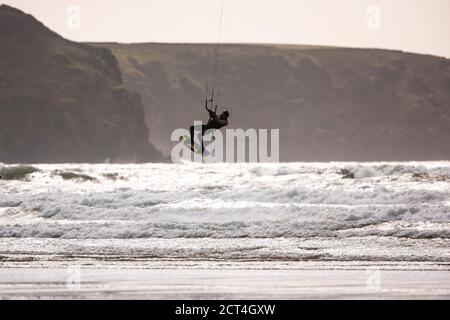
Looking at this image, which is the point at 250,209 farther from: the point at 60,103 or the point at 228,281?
the point at 60,103

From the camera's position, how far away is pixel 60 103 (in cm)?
→ 16175

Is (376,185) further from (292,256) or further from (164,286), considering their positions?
(164,286)

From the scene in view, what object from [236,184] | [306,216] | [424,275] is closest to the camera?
[424,275]

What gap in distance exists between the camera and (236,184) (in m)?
42.0

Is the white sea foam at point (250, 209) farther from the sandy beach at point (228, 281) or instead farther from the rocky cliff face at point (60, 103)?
the rocky cliff face at point (60, 103)

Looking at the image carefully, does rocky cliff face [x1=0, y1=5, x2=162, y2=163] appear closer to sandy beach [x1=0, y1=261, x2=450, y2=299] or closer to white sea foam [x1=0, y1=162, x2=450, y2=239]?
white sea foam [x1=0, y1=162, x2=450, y2=239]

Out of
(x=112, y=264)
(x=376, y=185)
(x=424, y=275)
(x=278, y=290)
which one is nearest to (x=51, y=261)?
(x=112, y=264)

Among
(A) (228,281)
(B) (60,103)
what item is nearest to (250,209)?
(A) (228,281)

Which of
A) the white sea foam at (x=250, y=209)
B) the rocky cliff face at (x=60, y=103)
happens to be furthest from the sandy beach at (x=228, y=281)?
the rocky cliff face at (x=60, y=103)

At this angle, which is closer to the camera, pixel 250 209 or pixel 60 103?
pixel 250 209

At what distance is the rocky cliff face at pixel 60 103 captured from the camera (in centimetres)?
15138

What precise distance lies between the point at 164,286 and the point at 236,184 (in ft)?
84.6

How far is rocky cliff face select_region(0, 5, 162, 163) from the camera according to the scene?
151375mm

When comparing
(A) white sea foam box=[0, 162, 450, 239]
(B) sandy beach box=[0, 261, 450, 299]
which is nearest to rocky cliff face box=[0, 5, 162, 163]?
(A) white sea foam box=[0, 162, 450, 239]
